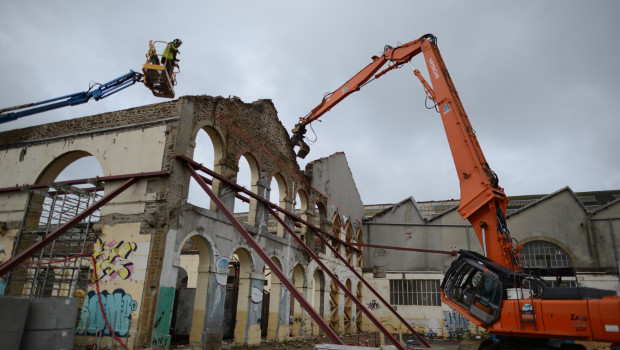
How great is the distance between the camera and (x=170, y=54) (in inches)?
489

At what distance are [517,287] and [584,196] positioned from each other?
2863cm

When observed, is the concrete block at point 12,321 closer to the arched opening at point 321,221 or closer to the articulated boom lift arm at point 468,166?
the articulated boom lift arm at point 468,166

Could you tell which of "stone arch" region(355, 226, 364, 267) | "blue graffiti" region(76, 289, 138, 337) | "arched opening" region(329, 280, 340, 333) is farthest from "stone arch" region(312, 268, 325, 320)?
"blue graffiti" region(76, 289, 138, 337)

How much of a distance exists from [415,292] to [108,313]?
17.7m

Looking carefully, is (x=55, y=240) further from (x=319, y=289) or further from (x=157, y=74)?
(x=319, y=289)

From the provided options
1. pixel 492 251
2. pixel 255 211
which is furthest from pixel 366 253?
pixel 492 251

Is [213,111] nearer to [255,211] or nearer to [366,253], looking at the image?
[255,211]

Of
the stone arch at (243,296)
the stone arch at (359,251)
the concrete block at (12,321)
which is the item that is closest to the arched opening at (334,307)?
the stone arch at (359,251)

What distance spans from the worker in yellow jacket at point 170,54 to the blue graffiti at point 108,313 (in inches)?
263

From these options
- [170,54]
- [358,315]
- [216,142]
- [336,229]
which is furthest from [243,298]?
[358,315]

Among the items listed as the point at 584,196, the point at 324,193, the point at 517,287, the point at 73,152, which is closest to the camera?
the point at 517,287

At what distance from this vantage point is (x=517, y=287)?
28.3 feet

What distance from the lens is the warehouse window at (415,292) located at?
22938 mm

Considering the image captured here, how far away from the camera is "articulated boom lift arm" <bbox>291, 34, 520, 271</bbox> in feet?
33.2
